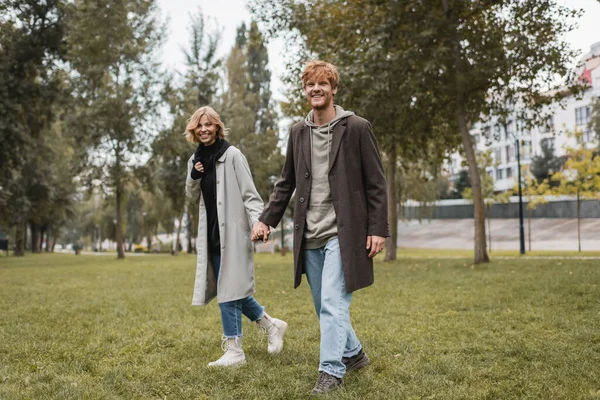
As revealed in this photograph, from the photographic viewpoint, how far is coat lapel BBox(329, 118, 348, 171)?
14.0 feet

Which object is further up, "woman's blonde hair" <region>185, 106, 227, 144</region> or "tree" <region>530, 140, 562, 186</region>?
"tree" <region>530, 140, 562, 186</region>

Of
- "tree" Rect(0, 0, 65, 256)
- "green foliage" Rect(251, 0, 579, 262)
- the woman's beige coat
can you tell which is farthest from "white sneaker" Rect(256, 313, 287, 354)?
"tree" Rect(0, 0, 65, 256)

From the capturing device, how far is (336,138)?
170 inches

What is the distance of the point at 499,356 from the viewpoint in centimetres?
523

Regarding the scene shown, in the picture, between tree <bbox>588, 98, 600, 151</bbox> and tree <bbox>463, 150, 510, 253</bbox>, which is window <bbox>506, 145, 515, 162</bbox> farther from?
tree <bbox>463, 150, 510, 253</bbox>

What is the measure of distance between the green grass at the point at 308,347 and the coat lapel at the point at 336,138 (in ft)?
5.47

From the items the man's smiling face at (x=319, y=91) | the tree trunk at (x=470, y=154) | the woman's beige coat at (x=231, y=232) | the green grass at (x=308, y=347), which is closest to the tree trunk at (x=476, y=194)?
the tree trunk at (x=470, y=154)

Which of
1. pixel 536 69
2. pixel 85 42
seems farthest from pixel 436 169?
pixel 85 42

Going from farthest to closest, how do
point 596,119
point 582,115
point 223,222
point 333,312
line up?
point 582,115
point 596,119
point 223,222
point 333,312

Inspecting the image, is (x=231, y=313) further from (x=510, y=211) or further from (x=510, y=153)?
(x=510, y=153)

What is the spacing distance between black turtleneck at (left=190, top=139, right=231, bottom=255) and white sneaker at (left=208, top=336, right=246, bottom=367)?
80 cm

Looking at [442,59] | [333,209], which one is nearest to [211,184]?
[333,209]

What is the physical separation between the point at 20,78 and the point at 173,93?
811 cm

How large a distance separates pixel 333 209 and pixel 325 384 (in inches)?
48.8
